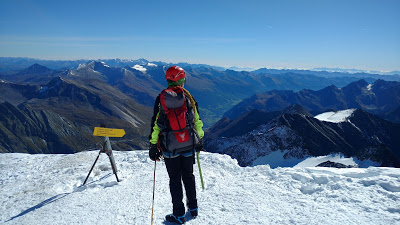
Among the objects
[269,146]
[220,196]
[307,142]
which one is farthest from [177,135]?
[307,142]

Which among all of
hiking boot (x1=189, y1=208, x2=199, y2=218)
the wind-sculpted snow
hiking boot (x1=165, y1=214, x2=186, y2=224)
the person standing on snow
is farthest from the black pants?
the wind-sculpted snow

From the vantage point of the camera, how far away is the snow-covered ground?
688 cm

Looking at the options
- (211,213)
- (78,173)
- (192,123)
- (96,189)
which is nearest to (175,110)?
(192,123)

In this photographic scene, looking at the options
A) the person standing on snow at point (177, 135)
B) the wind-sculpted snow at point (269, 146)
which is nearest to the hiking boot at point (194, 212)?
the person standing on snow at point (177, 135)

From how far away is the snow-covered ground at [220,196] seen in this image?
688 centimetres

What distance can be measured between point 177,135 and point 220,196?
3667 millimetres

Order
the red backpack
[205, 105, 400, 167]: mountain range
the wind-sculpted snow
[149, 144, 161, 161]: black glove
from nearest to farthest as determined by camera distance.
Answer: the red backpack, [149, 144, 161, 161]: black glove, [205, 105, 400, 167]: mountain range, the wind-sculpted snow

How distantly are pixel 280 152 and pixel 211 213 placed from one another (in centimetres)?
9278

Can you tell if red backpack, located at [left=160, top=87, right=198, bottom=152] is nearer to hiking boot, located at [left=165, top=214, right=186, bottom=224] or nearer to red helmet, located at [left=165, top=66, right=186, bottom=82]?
red helmet, located at [left=165, top=66, right=186, bottom=82]

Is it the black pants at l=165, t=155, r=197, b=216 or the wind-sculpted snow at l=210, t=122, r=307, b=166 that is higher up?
the black pants at l=165, t=155, r=197, b=216

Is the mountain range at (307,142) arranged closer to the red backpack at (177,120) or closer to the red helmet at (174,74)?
the red backpack at (177,120)

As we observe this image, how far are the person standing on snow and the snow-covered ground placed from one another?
2.86ft

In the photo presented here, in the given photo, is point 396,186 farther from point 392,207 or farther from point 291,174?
point 291,174

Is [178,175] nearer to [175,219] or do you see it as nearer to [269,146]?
[175,219]
